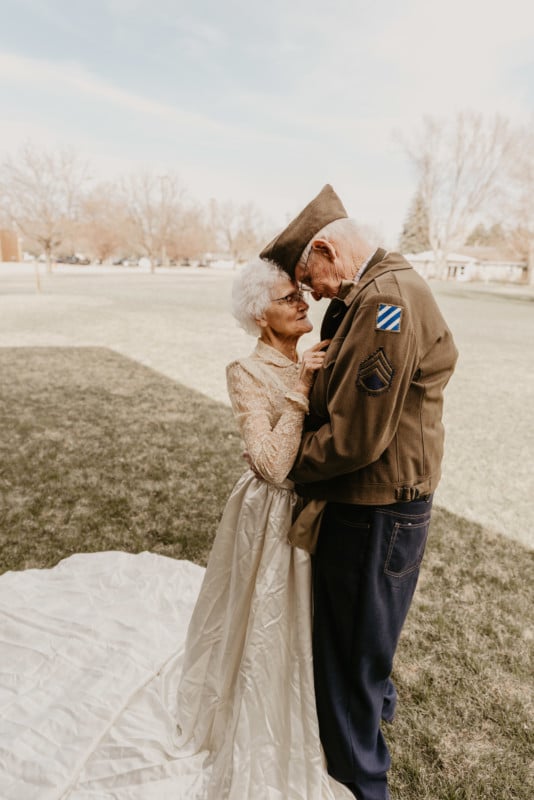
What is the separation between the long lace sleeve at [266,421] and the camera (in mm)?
1517

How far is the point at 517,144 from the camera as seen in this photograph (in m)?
34.2

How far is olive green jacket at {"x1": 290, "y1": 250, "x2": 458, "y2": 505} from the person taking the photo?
1270mm

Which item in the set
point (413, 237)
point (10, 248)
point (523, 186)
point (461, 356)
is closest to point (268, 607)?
point (461, 356)

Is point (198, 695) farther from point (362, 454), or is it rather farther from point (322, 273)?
point (322, 273)

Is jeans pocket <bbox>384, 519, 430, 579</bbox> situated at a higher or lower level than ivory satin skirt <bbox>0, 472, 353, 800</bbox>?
higher

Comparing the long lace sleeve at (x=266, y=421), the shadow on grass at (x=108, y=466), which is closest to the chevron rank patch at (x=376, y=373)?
the long lace sleeve at (x=266, y=421)

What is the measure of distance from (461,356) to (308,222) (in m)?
11.7

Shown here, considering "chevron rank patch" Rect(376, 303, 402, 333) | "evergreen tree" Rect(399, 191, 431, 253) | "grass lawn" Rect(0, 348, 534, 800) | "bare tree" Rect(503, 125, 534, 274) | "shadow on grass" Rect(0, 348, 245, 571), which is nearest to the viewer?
"chevron rank patch" Rect(376, 303, 402, 333)

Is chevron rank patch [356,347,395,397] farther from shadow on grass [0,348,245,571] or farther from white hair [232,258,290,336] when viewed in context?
shadow on grass [0,348,245,571]

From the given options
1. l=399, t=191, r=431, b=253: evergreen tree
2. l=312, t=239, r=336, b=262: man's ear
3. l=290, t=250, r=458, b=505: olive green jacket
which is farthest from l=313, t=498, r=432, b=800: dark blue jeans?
l=399, t=191, r=431, b=253: evergreen tree

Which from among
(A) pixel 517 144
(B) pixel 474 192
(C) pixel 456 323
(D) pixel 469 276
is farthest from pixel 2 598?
(D) pixel 469 276

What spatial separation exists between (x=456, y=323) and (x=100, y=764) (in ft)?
61.9

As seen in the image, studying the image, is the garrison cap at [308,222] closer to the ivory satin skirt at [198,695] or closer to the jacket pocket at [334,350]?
Answer: the jacket pocket at [334,350]

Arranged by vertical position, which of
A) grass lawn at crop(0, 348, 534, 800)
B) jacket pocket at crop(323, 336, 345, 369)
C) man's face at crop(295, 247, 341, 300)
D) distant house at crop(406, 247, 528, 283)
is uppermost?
distant house at crop(406, 247, 528, 283)
